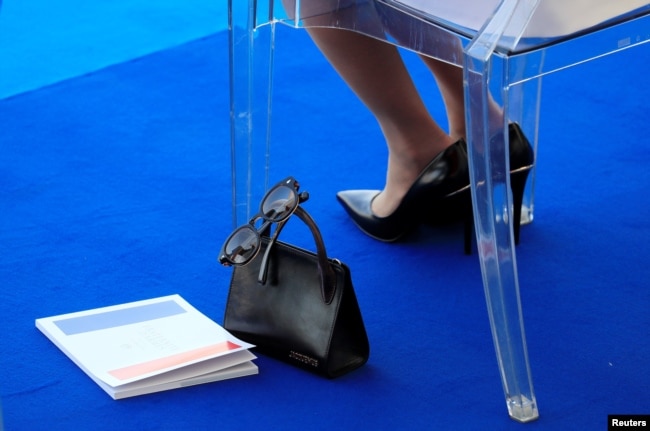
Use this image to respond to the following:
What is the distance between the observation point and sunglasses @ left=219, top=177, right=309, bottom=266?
5.07 feet

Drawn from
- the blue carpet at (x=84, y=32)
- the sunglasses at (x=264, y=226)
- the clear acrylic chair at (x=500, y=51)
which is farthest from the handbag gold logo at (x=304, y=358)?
the blue carpet at (x=84, y=32)

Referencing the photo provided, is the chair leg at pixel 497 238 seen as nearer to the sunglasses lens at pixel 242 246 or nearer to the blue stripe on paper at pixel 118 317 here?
the sunglasses lens at pixel 242 246

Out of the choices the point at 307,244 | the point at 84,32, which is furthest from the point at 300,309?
the point at 84,32

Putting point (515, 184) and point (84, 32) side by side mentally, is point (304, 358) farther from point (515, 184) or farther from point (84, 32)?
point (84, 32)

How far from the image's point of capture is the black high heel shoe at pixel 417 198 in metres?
1.88

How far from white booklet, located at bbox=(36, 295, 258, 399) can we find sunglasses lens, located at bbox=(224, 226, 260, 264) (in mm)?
133

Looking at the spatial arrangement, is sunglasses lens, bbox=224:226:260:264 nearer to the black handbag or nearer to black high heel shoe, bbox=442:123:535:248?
the black handbag

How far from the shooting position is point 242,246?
1.56 metres

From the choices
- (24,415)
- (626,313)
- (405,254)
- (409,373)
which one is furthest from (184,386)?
(626,313)

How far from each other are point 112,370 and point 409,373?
43cm

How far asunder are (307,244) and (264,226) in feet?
1.20

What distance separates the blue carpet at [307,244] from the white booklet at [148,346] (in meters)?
0.02

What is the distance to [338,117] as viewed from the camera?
2516mm

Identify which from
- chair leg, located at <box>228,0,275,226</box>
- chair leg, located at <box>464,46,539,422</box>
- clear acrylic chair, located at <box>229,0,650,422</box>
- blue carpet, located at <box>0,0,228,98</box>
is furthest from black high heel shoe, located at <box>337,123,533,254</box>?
blue carpet, located at <box>0,0,228,98</box>
